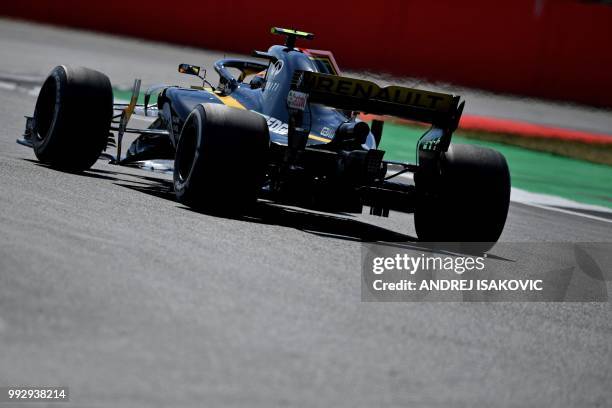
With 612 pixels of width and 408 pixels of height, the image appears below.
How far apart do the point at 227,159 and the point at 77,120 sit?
1829 mm

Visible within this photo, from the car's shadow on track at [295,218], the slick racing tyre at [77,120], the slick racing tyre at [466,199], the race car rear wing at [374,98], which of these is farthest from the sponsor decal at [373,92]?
the slick racing tyre at [77,120]

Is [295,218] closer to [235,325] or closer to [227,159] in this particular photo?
[227,159]

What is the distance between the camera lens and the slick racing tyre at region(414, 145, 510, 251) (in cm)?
917

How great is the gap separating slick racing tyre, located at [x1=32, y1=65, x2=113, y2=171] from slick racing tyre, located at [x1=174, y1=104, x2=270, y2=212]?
1430 millimetres

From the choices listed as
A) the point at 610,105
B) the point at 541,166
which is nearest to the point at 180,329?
the point at 541,166

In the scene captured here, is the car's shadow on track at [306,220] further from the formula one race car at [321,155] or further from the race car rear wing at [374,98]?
the race car rear wing at [374,98]

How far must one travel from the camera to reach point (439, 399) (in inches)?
190

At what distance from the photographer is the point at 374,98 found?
900cm

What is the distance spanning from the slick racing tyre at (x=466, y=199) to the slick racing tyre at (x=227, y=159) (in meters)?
1.31

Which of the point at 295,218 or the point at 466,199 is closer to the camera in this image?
the point at 466,199

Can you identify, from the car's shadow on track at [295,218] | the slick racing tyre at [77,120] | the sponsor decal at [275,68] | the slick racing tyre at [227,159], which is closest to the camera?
the slick racing tyre at [227,159]

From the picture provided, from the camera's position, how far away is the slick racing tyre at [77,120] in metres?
9.99

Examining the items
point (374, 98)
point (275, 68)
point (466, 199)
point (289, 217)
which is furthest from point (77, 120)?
point (466, 199)

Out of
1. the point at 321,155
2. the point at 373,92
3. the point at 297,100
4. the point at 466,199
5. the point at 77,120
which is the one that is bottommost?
the point at 77,120
